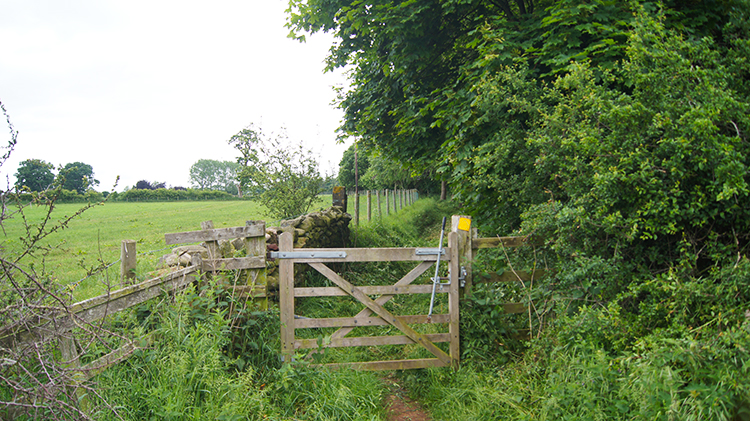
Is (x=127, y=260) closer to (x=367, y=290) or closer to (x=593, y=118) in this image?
(x=367, y=290)

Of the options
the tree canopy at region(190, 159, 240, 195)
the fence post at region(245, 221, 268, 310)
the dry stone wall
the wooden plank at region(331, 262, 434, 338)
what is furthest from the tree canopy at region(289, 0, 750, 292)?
the tree canopy at region(190, 159, 240, 195)

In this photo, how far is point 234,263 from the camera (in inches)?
188

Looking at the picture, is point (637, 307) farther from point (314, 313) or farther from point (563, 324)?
point (314, 313)

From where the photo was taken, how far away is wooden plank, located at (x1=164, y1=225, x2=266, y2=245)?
441cm

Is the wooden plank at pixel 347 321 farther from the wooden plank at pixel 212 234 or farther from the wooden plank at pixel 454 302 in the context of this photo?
the wooden plank at pixel 212 234

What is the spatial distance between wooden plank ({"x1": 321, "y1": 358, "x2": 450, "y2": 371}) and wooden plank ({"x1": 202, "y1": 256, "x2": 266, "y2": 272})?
1526mm

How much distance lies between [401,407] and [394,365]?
0.48 meters

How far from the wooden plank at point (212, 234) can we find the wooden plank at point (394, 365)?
1.88 m

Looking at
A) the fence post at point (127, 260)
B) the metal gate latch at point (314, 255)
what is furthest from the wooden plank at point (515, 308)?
the fence post at point (127, 260)

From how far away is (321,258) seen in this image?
4.65m

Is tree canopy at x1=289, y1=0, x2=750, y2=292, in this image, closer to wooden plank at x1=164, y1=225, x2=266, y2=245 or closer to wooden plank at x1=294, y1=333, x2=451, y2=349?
wooden plank at x1=294, y1=333, x2=451, y2=349

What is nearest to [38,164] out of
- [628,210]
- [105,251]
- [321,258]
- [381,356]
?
[321,258]

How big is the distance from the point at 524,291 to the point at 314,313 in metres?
3.35

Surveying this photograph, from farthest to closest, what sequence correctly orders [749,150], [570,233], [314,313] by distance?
[314,313]
[570,233]
[749,150]
